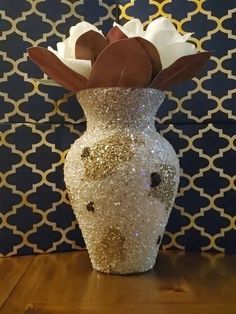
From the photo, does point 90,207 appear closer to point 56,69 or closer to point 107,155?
point 107,155

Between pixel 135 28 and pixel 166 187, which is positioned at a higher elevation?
pixel 135 28

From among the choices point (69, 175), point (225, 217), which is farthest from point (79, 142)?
point (225, 217)

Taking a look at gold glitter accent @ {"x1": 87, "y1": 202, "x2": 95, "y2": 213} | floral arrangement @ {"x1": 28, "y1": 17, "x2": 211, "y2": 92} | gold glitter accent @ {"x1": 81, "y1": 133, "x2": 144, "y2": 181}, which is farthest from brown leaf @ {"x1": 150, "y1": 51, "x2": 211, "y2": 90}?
gold glitter accent @ {"x1": 87, "y1": 202, "x2": 95, "y2": 213}

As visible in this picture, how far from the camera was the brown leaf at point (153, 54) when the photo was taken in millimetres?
661

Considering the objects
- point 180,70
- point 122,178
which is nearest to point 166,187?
point 122,178

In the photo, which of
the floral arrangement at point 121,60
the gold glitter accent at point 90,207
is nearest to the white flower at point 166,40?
the floral arrangement at point 121,60

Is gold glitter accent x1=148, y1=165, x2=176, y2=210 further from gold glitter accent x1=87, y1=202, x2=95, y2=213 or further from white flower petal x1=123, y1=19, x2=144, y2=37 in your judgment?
white flower petal x1=123, y1=19, x2=144, y2=37

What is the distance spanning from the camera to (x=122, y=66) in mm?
687

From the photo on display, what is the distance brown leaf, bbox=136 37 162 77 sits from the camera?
2.17 feet

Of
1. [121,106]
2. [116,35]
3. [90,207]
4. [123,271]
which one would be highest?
[116,35]

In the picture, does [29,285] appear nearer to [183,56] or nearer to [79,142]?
[79,142]

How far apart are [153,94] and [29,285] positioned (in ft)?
1.11

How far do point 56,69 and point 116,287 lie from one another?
1.11ft

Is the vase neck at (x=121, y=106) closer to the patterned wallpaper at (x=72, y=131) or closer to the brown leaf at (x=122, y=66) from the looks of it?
the brown leaf at (x=122, y=66)
